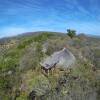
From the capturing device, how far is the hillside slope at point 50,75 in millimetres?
17312

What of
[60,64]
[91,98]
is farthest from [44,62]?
[91,98]

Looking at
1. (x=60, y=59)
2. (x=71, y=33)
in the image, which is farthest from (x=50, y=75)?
(x=71, y=33)

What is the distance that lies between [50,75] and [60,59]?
159 cm

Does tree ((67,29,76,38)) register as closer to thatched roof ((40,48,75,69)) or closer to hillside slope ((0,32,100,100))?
hillside slope ((0,32,100,100))

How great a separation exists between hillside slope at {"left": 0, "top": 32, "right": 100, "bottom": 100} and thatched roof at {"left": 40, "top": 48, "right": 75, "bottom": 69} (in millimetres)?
492

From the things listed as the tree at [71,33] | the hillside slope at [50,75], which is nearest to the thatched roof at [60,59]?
the hillside slope at [50,75]

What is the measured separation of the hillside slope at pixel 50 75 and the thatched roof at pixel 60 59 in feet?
1.62

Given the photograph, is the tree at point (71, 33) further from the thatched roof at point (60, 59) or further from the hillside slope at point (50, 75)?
the thatched roof at point (60, 59)

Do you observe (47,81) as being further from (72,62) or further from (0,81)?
(0,81)

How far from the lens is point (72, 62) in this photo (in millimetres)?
19234

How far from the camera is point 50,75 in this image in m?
18.6

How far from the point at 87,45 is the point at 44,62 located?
5.20m

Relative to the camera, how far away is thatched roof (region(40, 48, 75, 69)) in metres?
19.1

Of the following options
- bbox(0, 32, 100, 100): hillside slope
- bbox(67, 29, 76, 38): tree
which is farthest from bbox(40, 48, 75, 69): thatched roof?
bbox(67, 29, 76, 38): tree
